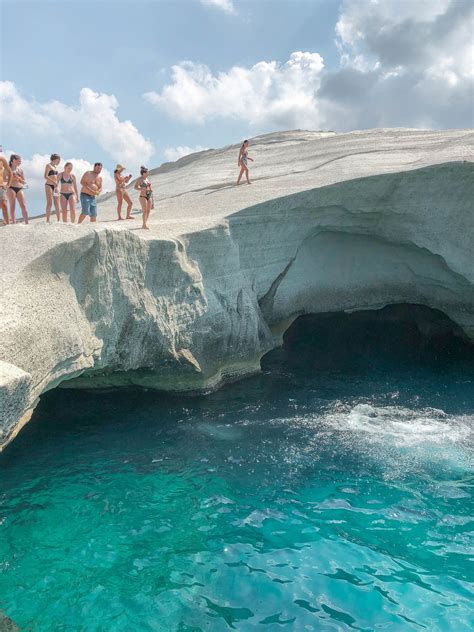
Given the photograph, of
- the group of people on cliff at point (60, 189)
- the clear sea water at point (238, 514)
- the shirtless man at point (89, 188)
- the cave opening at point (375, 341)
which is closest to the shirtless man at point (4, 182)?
the group of people on cliff at point (60, 189)

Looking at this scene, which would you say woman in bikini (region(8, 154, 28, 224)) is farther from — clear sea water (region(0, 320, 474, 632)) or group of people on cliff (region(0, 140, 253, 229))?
clear sea water (region(0, 320, 474, 632))

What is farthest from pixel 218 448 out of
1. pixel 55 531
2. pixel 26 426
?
pixel 26 426

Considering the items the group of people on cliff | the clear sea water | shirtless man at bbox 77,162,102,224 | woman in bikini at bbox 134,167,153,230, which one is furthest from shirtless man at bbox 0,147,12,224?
the clear sea water

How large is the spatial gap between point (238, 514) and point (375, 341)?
431 inches

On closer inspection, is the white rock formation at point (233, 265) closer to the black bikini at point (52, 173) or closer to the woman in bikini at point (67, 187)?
the woman in bikini at point (67, 187)

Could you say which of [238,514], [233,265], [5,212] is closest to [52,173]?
[5,212]

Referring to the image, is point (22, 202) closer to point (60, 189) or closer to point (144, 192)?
point (60, 189)

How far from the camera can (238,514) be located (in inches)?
345

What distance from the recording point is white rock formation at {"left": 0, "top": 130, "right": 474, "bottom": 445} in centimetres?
988

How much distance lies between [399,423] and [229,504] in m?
4.89

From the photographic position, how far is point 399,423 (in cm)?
1202

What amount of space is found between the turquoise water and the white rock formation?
1.46m

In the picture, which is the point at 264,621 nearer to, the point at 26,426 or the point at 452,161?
the point at 26,426

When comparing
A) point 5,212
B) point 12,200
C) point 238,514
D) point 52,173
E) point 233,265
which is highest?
point 52,173
